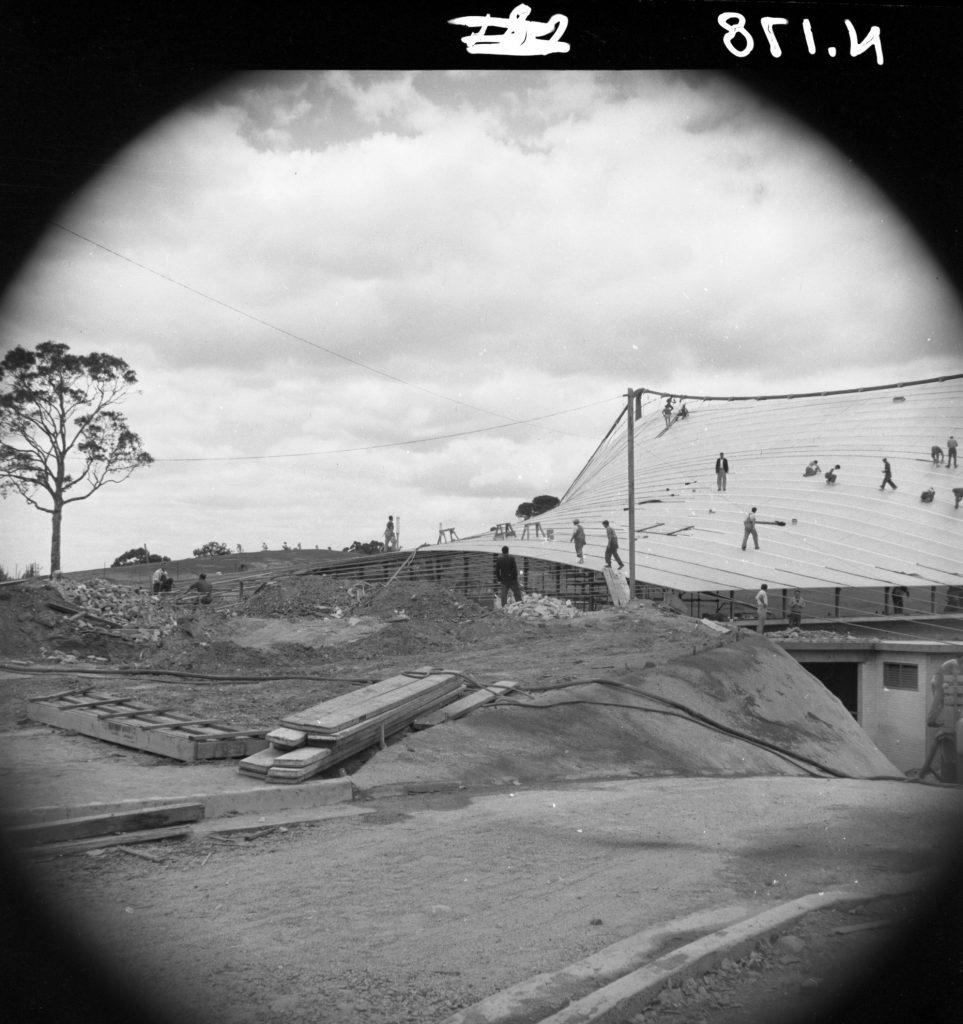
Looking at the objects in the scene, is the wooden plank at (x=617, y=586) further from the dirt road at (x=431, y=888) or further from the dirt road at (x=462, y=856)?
the dirt road at (x=431, y=888)

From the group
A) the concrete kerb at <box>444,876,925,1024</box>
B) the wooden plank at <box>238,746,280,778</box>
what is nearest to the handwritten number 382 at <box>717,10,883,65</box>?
the concrete kerb at <box>444,876,925,1024</box>

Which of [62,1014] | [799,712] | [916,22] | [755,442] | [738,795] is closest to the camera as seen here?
[62,1014]

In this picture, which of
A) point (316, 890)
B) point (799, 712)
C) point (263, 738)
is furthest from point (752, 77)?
point (799, 712)

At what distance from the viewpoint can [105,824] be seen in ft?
16.6

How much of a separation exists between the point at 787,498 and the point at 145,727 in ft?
58.7

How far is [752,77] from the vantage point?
4824 mm

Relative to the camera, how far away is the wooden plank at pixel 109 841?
470 cm

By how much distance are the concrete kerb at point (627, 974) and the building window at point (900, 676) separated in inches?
515

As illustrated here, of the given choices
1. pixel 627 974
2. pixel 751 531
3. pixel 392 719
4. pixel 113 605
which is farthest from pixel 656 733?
pixel 113 605

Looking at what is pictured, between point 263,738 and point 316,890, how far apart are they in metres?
3.16

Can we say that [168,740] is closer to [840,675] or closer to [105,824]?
[105,824]

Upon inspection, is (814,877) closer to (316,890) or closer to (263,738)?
(316,890)

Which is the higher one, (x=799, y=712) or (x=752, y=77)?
(x=752, y=77)

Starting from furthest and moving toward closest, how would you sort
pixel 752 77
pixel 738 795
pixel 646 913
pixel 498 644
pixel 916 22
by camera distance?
pixel 498 644 → pixel 738 795 → pixel 752 77 → pixel 916 22 → pixel 646 913
